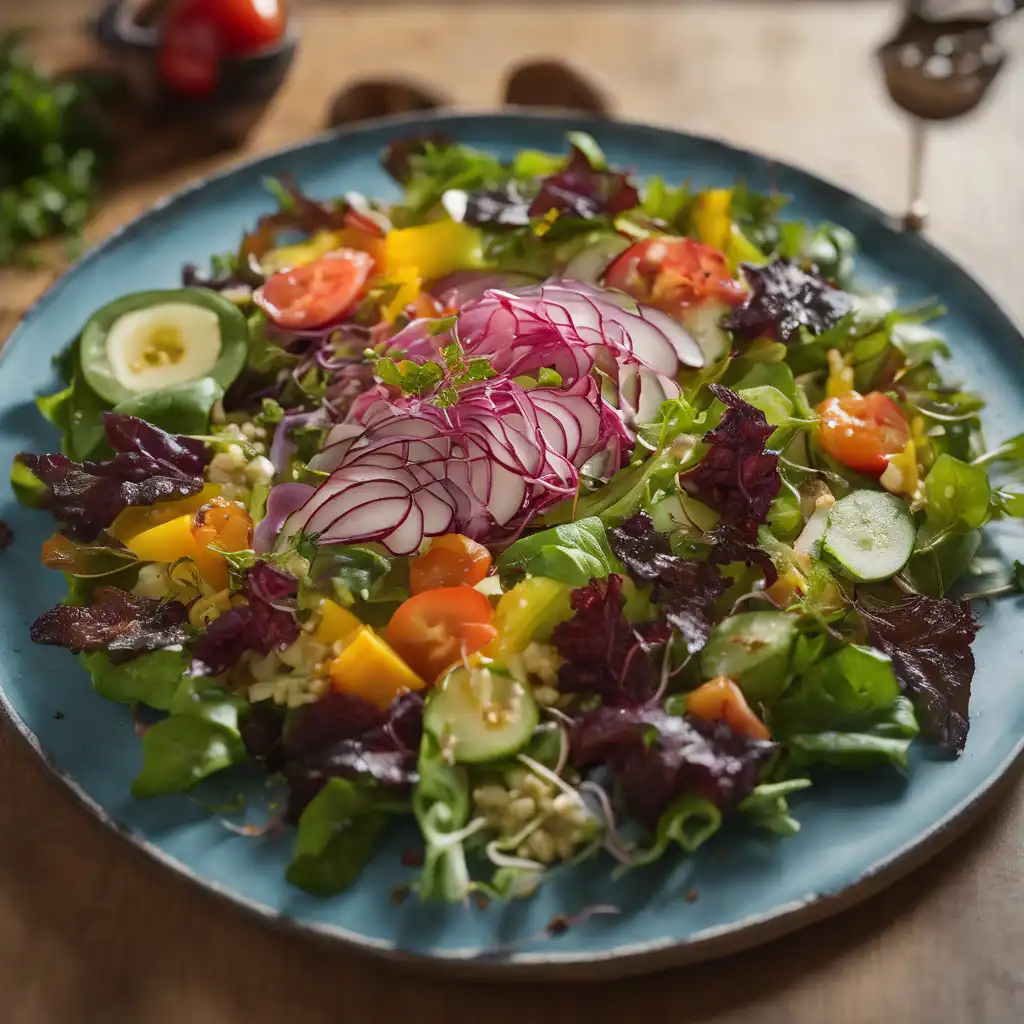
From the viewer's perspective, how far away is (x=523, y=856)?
2.17m

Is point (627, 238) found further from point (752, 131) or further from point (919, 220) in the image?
point (752, 131)

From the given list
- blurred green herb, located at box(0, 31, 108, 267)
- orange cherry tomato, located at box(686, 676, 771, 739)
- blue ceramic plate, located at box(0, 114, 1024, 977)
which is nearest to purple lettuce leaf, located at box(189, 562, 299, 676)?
blue ceramic plate, located at box(0, 114, 1024, 977)

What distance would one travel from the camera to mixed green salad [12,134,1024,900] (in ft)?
7.34

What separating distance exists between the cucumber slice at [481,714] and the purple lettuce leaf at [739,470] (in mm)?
636

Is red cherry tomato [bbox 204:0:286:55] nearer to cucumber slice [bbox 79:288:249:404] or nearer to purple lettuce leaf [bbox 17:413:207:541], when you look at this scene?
cucumber slice [bbox 79:288:249:404]

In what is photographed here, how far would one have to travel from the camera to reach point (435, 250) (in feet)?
10.7

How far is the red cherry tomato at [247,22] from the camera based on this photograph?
4.13 meters

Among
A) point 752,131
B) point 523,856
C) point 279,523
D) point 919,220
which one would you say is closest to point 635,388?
point 279,523

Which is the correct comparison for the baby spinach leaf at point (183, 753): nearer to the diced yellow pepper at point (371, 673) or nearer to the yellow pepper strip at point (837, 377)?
the diced yellow pepper at point (371, 673)

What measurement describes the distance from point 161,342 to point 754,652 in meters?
1.78

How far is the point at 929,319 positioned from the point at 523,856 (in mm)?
2001

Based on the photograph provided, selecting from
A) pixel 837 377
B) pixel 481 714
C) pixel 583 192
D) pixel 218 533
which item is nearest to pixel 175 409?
pixel 218 533

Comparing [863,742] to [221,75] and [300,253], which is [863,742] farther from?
[221,75]

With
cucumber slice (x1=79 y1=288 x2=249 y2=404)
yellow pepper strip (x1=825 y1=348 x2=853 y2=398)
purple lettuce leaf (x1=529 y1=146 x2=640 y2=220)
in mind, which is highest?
purple lettuce leaf (x1=529 y1=146 x2=640 y2=220)
